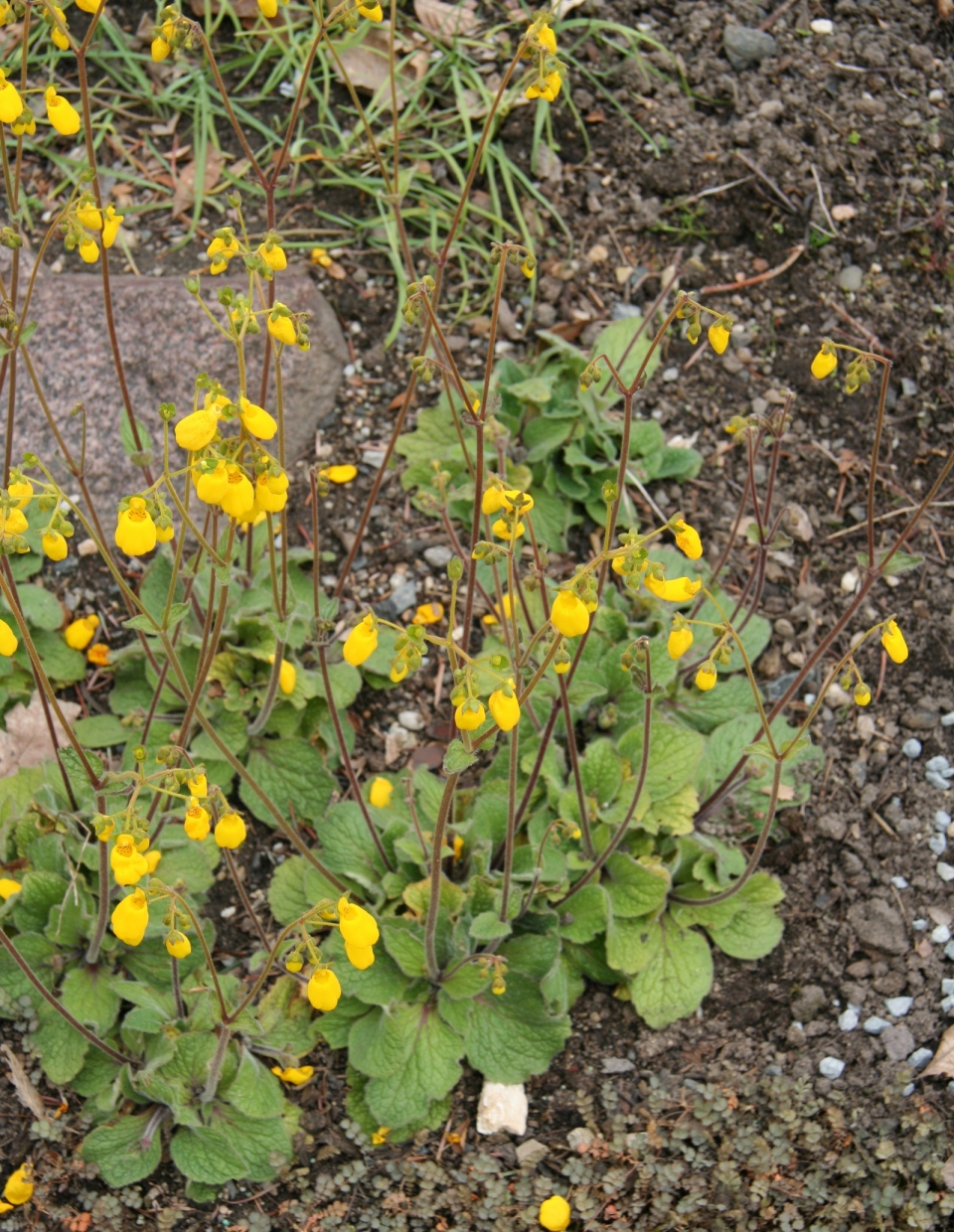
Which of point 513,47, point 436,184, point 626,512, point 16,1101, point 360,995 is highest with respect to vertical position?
point 513,47

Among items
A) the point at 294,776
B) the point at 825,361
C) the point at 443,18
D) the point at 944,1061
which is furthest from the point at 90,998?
the point at 443,18

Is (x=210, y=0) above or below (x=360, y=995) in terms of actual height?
above

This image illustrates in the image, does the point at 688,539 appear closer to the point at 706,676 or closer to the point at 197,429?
the point at 706,676

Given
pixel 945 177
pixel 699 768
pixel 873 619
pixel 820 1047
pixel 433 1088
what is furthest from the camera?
pixel 945 177

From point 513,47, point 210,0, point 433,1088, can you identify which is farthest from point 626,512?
point 210,0

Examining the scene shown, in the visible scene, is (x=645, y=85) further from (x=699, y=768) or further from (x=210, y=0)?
(x=699, y=768)

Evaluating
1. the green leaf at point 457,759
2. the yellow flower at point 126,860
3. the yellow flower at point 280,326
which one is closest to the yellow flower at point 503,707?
the green leaf at point 457,759

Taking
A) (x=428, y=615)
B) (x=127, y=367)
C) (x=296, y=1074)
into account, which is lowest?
(x=296, y=1074)
